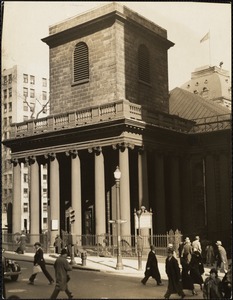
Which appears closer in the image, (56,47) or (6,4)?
(6,4)

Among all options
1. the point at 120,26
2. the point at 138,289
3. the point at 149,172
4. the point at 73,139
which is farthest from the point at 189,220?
the point at 138,289

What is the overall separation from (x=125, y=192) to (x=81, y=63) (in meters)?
8.94

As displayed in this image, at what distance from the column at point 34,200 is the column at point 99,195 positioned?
3.39m

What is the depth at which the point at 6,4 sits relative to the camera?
15.6m

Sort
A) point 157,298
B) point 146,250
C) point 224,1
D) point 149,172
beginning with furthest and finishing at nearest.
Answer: point 149,172, point 146,250, point 224,1, point 157,298

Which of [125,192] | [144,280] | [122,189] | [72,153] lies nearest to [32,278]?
[144,280]

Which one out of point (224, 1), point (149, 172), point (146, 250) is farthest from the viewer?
point (149, 172)

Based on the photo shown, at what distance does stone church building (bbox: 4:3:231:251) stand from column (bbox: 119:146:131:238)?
0.06 meters

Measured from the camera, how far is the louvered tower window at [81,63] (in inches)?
1238

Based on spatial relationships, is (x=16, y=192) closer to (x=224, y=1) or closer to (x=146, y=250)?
(x=146, y=250)

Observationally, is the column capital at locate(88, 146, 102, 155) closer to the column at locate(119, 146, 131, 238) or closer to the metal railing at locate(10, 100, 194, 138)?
the column at locate(119, 146, 131, 238)

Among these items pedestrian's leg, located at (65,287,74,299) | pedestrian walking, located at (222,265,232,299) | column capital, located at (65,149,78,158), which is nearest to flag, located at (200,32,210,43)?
pedestrian walking, located at (222,265,232,299)

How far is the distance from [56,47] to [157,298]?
21025mm

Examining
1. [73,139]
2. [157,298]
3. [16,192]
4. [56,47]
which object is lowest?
[157,298]
